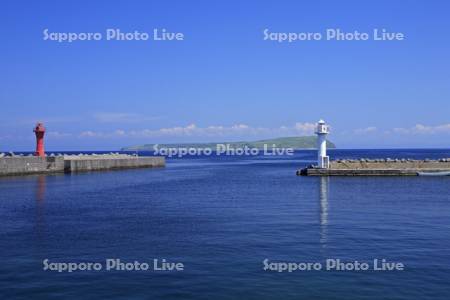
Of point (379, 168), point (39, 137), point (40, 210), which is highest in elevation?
point (39, 137)

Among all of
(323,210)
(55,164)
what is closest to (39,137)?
(55,164)

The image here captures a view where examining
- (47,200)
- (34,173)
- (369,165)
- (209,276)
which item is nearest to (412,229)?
(209,276)

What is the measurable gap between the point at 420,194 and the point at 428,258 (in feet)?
79.4

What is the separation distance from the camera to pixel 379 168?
210 ft

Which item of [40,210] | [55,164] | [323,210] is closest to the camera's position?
[323,210]

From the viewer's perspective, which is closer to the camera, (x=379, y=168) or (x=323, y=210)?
(x=323, y=210)

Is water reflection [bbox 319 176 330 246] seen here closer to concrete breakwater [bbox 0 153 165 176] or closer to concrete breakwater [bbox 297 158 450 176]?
concrete breakwater [bbox 297 158 450 176]

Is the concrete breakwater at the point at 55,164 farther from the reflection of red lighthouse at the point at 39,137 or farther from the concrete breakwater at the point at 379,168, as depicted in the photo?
the concrete breakwater at the point at 379,168

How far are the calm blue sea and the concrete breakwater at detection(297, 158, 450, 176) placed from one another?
944 inches

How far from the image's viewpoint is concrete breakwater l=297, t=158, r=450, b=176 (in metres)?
61.7

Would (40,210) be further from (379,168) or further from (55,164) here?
(379,168)

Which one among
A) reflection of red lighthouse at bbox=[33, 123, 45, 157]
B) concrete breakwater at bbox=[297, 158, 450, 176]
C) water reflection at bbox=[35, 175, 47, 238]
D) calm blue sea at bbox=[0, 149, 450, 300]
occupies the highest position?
reflection of red lighthouse at bbox=[33, 123, 45, 157]

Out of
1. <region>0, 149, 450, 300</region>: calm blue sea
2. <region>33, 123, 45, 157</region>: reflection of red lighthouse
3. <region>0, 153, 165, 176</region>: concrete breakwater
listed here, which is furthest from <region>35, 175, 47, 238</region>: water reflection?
<region>33, 123, 45, 157</region>: reflection of red lighthouse

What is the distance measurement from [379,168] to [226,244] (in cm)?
4768
